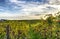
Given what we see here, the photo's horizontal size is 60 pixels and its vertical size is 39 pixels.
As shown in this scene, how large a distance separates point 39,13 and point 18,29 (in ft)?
0.97

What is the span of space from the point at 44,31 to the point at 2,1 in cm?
59

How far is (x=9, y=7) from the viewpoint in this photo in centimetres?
245

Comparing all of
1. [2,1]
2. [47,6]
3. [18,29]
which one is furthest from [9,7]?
[47,6]

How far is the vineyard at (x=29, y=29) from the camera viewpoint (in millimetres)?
2404

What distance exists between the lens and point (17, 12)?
243cm

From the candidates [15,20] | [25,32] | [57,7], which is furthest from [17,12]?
[57,7]

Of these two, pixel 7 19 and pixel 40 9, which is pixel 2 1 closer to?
pixel 7 19

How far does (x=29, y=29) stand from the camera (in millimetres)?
2412

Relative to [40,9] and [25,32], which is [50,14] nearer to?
[40,9]

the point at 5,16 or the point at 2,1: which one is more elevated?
the point at 2,1

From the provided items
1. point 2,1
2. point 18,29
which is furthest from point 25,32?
point 2,1

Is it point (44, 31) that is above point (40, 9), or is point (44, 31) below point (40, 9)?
below

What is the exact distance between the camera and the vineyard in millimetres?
2404

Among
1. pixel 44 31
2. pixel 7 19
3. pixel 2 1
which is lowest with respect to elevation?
pixel 44 31
